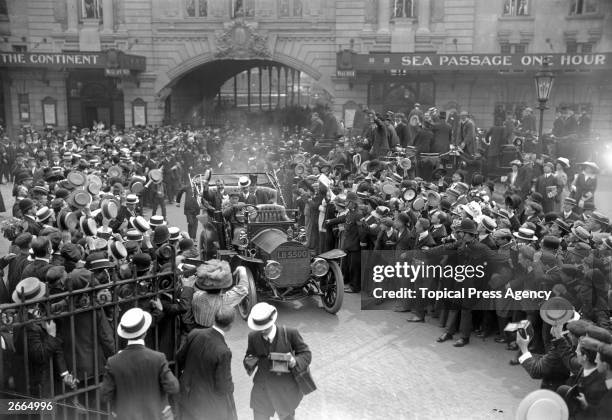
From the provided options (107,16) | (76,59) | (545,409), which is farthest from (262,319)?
(107,16)

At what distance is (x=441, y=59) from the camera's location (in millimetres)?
25562

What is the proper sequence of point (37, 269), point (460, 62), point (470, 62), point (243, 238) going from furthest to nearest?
point (460, 62) < point (470, 62) < point (243, 238) < point (37, 269)

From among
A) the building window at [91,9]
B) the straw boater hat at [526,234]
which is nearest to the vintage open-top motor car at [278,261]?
the straw boater hat at [526,234]

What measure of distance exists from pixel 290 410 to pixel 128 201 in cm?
687

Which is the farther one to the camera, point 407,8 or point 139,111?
point 139,111

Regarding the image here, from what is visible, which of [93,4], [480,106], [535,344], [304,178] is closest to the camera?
[535,344]

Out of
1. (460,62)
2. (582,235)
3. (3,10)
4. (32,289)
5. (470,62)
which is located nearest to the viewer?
(32,289)

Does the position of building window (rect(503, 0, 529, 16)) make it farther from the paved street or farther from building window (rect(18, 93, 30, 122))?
building window (rect(18, 93, 30, 122))

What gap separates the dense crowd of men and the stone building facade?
30.1 ft

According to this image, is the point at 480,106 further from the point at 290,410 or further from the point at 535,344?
the point at 290,410

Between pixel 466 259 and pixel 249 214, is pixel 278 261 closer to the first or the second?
pixel 249 214

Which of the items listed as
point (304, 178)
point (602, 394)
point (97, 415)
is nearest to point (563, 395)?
point (602, 394)

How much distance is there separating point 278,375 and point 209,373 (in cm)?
64

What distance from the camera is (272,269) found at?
30.4 ft
